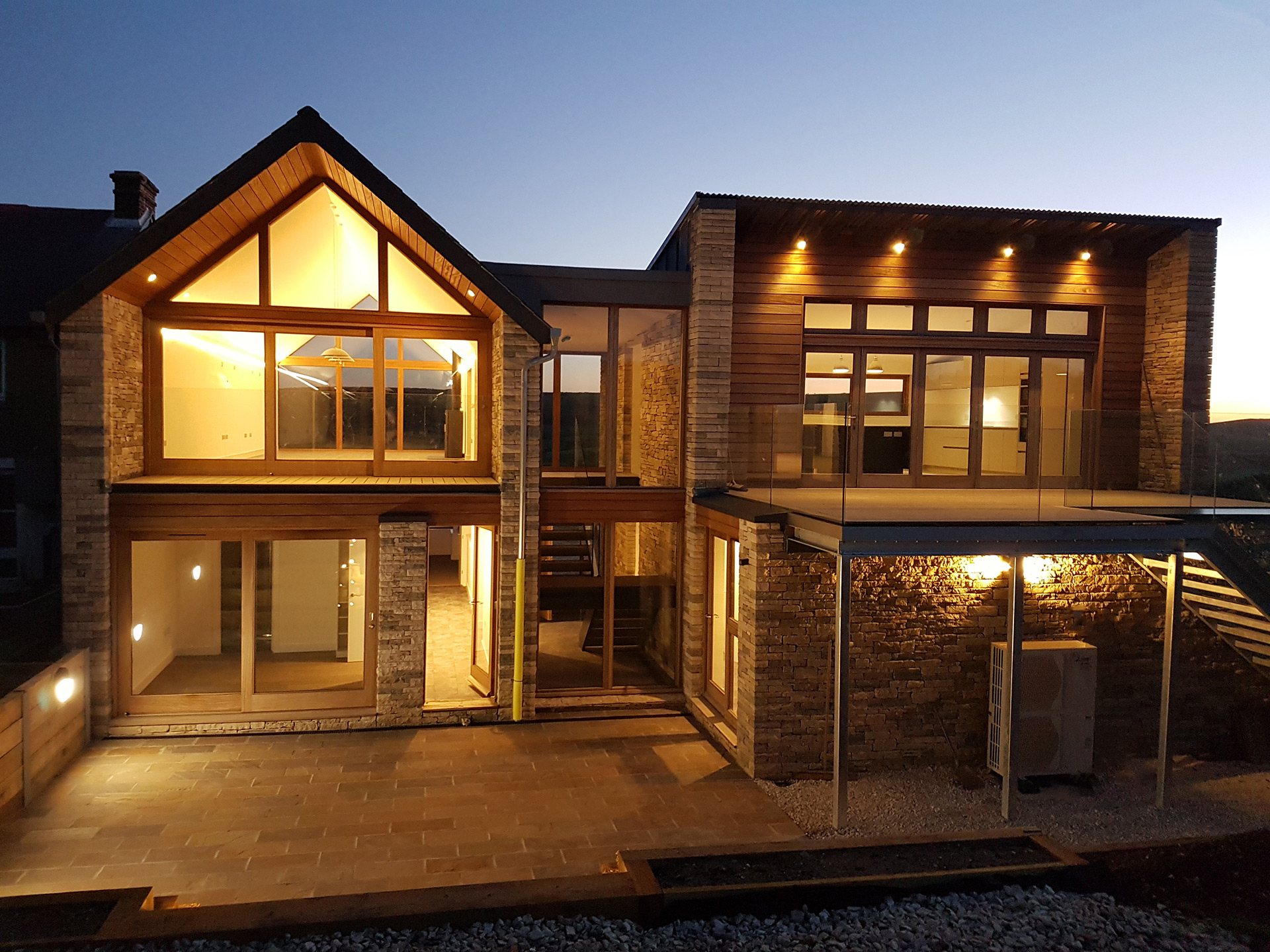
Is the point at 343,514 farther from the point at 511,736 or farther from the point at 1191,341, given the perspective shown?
the point at 1191,341

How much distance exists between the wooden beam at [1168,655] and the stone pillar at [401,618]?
7.97 m

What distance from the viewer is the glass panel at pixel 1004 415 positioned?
11609 mm

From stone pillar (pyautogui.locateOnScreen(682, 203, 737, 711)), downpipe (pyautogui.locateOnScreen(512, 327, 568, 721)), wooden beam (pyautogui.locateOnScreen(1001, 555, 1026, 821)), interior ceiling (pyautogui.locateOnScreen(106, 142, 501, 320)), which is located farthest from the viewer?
stone pillar (pyautogui.locateOnScreen(682, 203, 737, 711))

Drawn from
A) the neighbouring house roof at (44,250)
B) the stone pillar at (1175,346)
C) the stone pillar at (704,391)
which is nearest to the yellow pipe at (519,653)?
the stone pillar at (704,391)

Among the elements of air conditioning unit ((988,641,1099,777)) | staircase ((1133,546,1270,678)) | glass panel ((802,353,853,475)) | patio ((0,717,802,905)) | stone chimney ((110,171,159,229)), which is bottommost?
patio ((0,717,802,905))

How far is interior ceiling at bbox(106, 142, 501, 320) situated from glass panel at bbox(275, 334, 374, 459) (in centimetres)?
132

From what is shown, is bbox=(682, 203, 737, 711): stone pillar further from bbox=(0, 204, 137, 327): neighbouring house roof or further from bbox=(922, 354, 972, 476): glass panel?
bbox=(0, 204, 137, 327): neighbouring house roof

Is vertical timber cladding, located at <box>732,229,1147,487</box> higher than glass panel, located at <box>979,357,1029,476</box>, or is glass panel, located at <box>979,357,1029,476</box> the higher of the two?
vertical timber cladding, located at <box>732,229,1147,487</box>

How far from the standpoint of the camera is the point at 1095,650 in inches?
353

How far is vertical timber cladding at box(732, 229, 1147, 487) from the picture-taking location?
10.9 meters

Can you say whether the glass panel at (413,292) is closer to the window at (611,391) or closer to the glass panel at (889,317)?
the window at (611,391)

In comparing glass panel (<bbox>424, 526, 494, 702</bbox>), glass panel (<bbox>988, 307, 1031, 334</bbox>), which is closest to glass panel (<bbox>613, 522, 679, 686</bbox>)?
glass panel (<bbox>424, 526, 494, 702</bbox>)

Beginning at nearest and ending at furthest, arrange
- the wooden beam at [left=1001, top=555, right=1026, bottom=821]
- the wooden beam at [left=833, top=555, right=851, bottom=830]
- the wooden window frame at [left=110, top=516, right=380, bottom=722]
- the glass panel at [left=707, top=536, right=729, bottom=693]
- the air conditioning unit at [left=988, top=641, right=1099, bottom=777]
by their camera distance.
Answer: the wooden beam at [left=833, top=555, right=851, bottom=830]
the wooden beam at [left=1001, top=555, right=1026, bottom=821]
the air conditioning unit at [left=988, top=641, right=1099, bottom=777]
the wooden window frame at [left=110, top=516, right=380, bottom=722]
the glass panel at [left=707, top=536, right=729, bottom=693]

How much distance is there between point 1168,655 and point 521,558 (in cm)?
698
